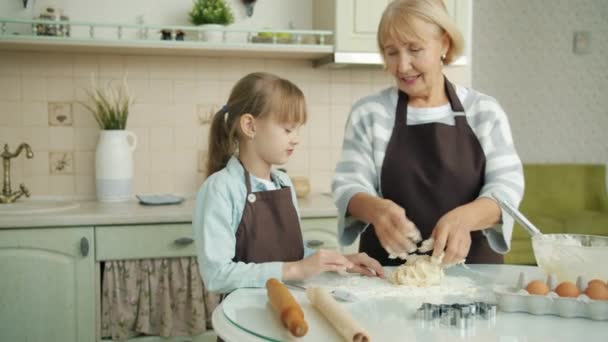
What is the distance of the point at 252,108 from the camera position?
160 cm

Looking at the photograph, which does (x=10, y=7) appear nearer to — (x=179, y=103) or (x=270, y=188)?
(x=179, y=103)

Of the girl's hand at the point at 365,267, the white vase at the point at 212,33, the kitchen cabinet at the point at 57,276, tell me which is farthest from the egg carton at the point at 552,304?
the white vase at the point at 212,33

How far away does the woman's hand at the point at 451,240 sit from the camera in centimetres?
129

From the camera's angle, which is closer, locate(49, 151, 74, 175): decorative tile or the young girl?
the young girl

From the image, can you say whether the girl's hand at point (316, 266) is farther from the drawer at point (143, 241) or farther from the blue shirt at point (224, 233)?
the drawer at point (143, 241)

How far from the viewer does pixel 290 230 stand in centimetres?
163

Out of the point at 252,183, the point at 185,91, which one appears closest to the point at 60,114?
the point at 185,91

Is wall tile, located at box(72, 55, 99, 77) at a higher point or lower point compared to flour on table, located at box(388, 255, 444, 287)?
higher

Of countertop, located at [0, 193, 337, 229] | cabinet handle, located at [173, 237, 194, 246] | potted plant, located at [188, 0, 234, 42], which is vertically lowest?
cabinet handle, located at [173, 237, 194, 246]

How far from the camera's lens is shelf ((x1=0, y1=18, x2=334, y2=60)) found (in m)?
2.52

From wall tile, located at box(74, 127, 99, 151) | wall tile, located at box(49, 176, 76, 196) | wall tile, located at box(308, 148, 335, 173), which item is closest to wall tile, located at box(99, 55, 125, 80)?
wall tile, located at box(74, 127, 99, 151)

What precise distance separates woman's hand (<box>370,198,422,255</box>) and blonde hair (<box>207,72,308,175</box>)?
387mm

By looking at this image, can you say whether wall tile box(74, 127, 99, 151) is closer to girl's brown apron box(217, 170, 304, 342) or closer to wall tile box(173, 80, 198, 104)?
wall tile box(173, 80, 198, 104)

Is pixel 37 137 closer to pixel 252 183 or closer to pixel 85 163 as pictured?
pixel 85 163
